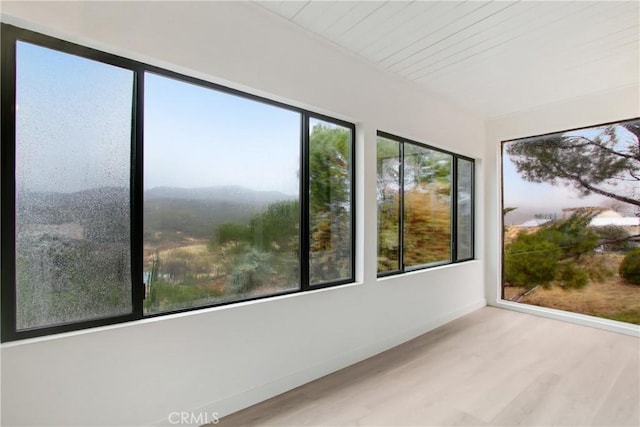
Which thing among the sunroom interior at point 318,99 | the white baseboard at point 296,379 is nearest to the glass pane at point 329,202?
the sunroom interior at point 318,99

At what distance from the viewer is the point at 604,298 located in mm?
3857

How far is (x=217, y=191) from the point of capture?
216 cm

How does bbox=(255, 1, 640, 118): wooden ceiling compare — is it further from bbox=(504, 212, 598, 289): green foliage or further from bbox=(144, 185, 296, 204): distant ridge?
bbox=(504, 212, 598, 289): green foliage

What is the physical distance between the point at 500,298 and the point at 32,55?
562 cm

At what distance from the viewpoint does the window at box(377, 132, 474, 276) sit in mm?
3283

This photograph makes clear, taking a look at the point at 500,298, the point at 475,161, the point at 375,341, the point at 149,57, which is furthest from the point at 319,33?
the point at 500,298

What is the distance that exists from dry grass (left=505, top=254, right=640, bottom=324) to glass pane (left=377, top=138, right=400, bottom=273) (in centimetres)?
258

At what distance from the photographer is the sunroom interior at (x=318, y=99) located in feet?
5.19

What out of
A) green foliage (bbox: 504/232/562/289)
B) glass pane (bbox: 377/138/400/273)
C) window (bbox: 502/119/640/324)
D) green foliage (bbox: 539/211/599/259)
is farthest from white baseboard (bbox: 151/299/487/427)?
green foliage (bbox: 539/211/599/259)

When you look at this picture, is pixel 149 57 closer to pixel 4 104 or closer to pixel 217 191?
pixel 4 104

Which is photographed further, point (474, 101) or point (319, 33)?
point (474, 101)

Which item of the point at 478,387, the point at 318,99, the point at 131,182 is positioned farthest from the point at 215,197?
the point at 478,387

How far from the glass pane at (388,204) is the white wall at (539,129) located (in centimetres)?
214

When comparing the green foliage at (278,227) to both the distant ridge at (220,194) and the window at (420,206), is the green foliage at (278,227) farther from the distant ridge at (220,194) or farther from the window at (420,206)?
the window at (420,206)
